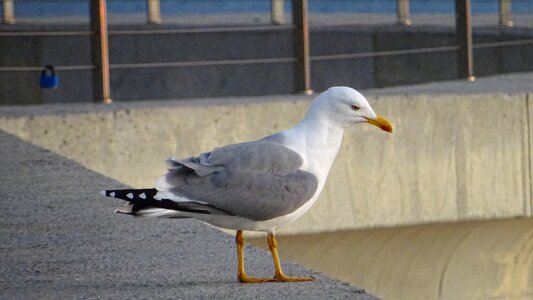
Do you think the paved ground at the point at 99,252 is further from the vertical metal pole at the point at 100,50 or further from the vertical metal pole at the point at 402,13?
the vertical metal pole at the point at 402,13

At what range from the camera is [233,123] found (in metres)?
8.55

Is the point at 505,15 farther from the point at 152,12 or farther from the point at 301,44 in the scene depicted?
the point at 301,44

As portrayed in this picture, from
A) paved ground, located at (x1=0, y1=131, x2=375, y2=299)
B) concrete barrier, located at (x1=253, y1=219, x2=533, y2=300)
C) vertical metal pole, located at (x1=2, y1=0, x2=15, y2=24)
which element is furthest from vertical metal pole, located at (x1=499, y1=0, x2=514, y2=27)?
paved ground, located at (x1=0, y1=131, x2=375, y2=299)

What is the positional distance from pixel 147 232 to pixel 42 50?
31.3ft

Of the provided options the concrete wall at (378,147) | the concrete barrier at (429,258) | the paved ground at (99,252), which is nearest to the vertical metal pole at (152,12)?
the concrete wall at (378,147)

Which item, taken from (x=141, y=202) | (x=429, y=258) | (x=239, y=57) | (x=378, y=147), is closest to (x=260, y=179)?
(x=141, y=202)

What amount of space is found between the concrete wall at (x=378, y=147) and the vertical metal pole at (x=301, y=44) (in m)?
1.19

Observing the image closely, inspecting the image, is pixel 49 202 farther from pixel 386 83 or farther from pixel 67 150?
pixel 386 83

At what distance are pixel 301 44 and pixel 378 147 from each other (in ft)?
5.09

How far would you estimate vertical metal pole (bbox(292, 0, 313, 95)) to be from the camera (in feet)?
32.6

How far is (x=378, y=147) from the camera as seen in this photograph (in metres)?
8.66

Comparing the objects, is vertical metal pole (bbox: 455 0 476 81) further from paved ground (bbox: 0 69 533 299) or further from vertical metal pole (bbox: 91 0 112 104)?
paved ground (bbox: 0 69 533 299)

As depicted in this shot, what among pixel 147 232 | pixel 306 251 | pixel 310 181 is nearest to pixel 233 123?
pixel 306 251

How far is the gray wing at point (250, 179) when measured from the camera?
15.2 ft
